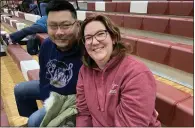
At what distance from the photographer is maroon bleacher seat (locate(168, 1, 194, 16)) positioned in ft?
6.02

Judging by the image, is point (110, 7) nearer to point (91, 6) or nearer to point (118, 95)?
point (91, 6)

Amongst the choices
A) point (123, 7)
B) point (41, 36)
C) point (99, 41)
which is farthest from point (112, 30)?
point (123, 7)

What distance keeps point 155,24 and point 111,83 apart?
4.46ft

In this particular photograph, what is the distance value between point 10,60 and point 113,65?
6.92ft

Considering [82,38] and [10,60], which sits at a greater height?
[82,38]

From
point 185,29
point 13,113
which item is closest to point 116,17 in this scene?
point 185,29

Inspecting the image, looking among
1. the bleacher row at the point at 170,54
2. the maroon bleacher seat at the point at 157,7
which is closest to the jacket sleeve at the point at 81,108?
the bleacher row at the point at 170,54

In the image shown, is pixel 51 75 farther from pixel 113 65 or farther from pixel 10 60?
pixel 10 60

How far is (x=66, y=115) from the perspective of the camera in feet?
2.52

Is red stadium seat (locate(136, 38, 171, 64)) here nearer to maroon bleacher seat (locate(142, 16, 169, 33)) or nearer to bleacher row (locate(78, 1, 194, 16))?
maroon bleacher seat (locate(142, 16, 169, 33))

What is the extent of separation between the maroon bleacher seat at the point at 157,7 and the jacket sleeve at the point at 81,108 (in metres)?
1.73

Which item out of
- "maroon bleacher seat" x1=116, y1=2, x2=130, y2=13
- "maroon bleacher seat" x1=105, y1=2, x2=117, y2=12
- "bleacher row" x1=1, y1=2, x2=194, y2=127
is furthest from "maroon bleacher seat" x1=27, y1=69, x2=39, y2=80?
"maroon bleacher seat" x1=105, y1=2, x2=117, y2=12

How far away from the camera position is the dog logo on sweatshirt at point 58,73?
33.4 inches

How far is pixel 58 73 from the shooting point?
0.88m
